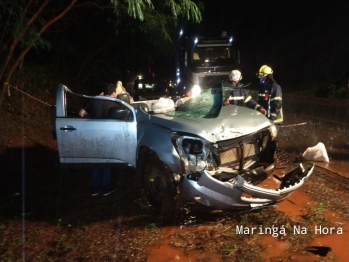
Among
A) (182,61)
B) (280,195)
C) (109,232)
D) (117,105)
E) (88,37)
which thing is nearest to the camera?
(280,195)

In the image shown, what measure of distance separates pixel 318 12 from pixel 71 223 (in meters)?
32.9

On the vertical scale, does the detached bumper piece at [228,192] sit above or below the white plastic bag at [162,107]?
below

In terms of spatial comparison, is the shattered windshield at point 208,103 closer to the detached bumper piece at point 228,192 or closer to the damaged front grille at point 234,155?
the damaged front grille at point 234,155

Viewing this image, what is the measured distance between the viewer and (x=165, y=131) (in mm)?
4875

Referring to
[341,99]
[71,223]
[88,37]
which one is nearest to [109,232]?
[71,223]

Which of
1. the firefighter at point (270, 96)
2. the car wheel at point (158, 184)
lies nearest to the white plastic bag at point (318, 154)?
the firefighter at point (270, 96)

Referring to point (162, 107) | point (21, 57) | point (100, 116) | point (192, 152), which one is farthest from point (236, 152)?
point (21, 57)

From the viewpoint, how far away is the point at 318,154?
291 inches

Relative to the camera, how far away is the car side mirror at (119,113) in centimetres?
553

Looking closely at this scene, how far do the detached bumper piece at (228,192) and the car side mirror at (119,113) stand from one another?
4.75 ft

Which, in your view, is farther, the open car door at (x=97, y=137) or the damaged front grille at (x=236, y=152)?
the open car door at (x=97, y=137)

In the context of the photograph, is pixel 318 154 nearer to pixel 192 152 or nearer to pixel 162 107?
pixel 162 107

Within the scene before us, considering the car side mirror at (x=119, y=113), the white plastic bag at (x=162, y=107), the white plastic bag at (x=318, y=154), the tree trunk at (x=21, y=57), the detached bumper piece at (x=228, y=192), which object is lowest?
the detached bumper piece at (x=228, y=192)

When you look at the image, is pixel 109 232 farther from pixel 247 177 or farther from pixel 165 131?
pixel 247 177
